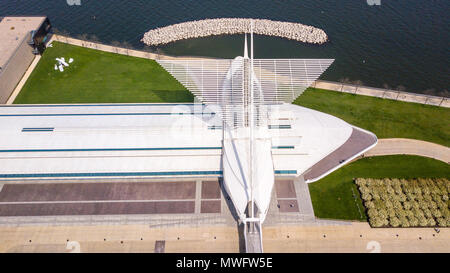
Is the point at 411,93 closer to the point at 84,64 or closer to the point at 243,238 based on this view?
the point at 243,238

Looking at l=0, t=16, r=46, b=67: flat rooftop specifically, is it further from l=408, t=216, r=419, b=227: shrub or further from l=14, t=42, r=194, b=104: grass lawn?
l=408, t=216, r=419, b=227: shrub

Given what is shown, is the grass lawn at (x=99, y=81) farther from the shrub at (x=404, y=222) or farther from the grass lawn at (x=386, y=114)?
the shrub at (x=404, y=222)

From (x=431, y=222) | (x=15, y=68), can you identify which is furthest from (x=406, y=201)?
(x=15, y=68)

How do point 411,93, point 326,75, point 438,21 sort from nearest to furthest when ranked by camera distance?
point 411,93
point 326,75
point 438,21

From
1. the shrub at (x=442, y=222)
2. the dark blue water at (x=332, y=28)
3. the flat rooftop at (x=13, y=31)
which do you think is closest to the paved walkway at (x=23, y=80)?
the flat rooftop at (x=13, y=31)

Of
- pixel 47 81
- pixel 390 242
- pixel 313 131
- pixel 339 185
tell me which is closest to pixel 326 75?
pixel 313 131

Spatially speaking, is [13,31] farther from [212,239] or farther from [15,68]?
[212,239]

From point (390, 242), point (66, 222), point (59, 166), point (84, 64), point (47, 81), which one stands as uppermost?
point (84, 64)
